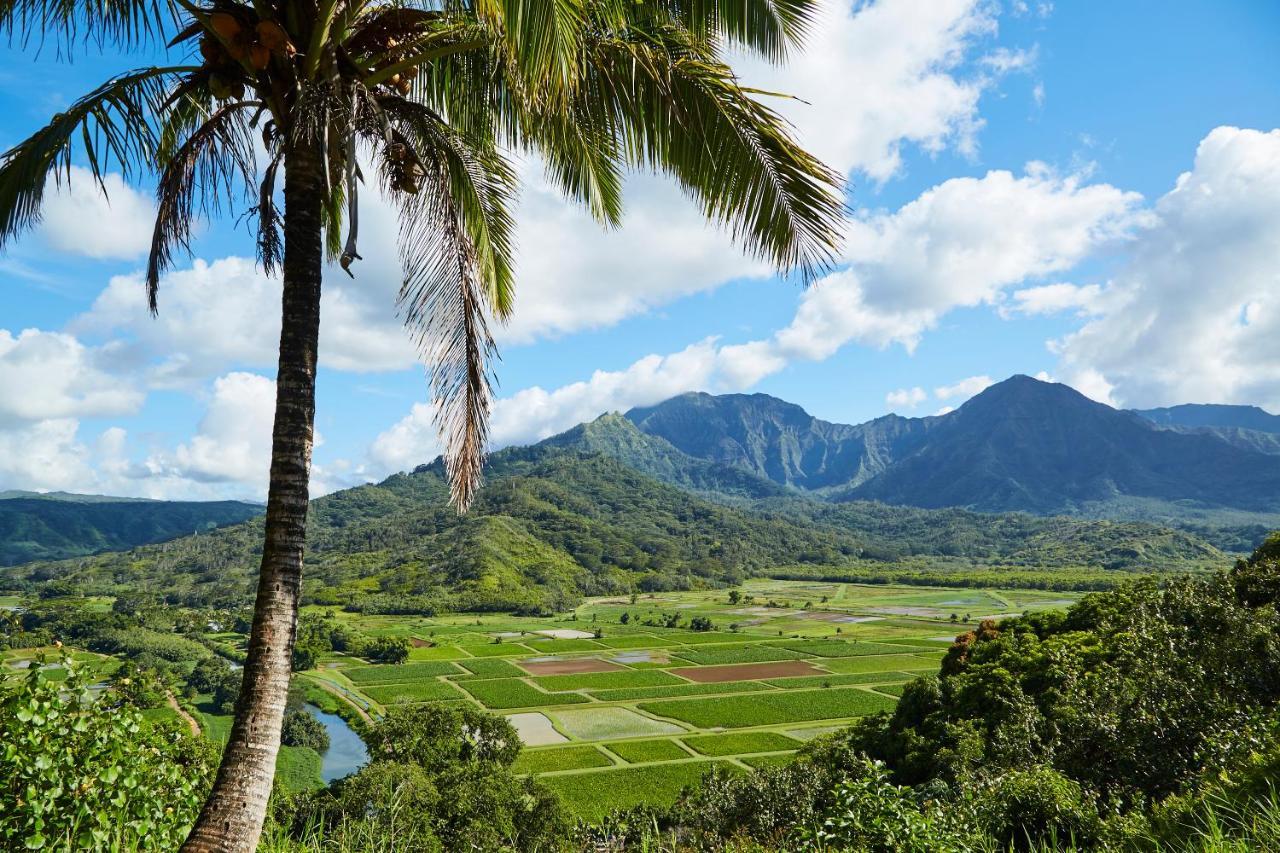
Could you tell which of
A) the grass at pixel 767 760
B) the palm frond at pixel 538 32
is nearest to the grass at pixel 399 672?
the grass at pixel 767 760

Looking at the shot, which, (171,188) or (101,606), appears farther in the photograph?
(101,606)

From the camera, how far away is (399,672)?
56375 millimetres

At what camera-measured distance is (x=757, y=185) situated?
4.45 metres

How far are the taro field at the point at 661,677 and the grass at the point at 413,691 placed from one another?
0.45 feet

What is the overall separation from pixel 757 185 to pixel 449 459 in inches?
109

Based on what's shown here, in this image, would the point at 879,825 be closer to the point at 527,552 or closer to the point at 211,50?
the point at 211,50

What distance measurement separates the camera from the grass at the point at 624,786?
31.2m

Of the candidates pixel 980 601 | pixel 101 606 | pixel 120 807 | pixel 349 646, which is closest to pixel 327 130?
pixel 120 807

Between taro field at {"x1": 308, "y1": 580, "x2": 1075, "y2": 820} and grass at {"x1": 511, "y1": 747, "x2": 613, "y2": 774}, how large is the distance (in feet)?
0.34

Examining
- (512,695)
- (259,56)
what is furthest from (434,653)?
(259,56)

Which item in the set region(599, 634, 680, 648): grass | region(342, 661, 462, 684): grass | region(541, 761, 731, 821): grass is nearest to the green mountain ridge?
region(342, 661, 462, 684): grass

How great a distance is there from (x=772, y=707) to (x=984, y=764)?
35459mm

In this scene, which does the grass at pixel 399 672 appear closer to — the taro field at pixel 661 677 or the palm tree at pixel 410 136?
the taro field at pixel 661 677

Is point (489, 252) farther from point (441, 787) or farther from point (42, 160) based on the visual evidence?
point (441, 787)
